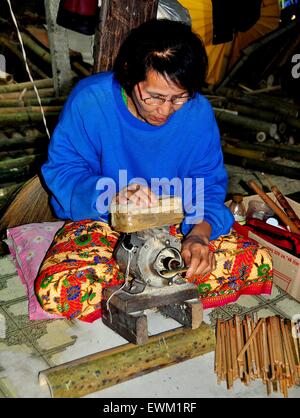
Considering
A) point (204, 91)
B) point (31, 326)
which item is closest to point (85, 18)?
point (31, 326)

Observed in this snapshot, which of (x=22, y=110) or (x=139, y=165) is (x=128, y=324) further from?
(x=22, y=110)

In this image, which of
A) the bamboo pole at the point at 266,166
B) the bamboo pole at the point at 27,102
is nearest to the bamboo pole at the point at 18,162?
the bamboo pole at the point at 27,102

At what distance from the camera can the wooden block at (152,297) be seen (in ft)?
8.73

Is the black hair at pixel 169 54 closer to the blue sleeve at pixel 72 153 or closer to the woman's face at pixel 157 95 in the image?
the woman's face at pixel 157 95

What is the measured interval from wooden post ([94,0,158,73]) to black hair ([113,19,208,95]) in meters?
0.92


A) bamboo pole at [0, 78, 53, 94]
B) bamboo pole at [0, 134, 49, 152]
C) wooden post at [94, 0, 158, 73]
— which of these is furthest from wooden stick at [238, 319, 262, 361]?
bamboo pole at [0, 78, 53, 94]

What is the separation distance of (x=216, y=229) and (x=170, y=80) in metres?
0.97

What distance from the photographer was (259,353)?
2742 millimetres

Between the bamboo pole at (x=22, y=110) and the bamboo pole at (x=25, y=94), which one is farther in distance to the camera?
the bamboo pole at (x=25, y=94)

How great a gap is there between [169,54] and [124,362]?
151 cm

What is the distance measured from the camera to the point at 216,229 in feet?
10.0

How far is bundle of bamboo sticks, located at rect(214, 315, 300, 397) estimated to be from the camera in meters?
2.64

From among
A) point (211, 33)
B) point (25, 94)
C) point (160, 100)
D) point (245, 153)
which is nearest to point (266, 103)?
point (245, 153)

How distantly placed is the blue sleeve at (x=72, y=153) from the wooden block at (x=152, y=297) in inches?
19.4
